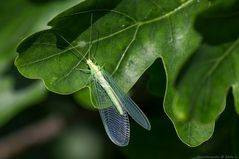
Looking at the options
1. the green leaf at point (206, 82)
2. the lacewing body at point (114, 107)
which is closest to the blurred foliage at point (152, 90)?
the green leaf at point (206, 82)

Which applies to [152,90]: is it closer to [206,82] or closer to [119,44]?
[119,44]

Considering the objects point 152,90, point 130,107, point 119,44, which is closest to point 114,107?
point 130,107

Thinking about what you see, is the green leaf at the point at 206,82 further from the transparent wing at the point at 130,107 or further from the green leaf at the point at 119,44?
the transparent wing at the point at 130,107

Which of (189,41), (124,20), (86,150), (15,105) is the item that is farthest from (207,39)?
(86,150)

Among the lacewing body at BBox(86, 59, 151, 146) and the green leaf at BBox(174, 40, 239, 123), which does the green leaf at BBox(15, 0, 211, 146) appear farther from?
the green leaf at BBox(174, 40, 239, 123)

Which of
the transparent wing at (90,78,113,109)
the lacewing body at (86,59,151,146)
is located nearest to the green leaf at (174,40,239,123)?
the lacewing body at (86,59,151,146)

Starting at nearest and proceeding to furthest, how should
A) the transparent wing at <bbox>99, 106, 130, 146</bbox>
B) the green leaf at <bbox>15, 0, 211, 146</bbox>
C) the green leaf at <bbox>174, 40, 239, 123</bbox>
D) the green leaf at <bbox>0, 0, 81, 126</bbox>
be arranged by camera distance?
the green leaf at <bbox>174, 40, 239, 123</bbox> < the green leaf at <bbox>15, 0, 211, 146</bbox> < the transparent wing at <bbox>99, 106, 130, 146</bbox> < the green leaf at <bbox>0, 0, 81, 126</bbox>
